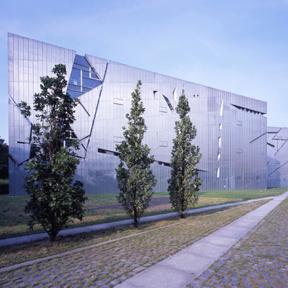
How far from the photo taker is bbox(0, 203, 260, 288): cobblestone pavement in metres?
5.97

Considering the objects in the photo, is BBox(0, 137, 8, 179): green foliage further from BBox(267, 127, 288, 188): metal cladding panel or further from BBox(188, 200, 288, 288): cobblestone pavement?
BBox(267, 127, 288, 188): metal cladding panel

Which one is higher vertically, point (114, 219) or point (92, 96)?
point (92, 96)

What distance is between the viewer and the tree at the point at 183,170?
16.4 metres

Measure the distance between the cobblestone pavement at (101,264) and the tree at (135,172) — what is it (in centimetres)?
277

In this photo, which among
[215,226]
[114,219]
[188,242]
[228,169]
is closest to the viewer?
[188,242]

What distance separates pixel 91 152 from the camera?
36500 mm

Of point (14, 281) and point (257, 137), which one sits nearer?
point (14, 281)

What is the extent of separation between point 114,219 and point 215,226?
4862 mm

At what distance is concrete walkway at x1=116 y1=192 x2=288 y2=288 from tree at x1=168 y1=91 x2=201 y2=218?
16.0ft

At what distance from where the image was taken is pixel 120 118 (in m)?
38.3

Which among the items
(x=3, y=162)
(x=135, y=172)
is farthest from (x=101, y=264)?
(x=3, y=162)

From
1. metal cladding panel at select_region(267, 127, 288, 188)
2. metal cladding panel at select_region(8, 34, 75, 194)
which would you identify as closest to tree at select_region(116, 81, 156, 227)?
metal cladding panel at select_region(8, 34, 75, 194)

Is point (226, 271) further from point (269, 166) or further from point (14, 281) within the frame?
point (269, 166)

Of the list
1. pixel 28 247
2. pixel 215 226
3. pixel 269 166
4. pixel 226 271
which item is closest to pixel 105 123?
pixel 215 226
